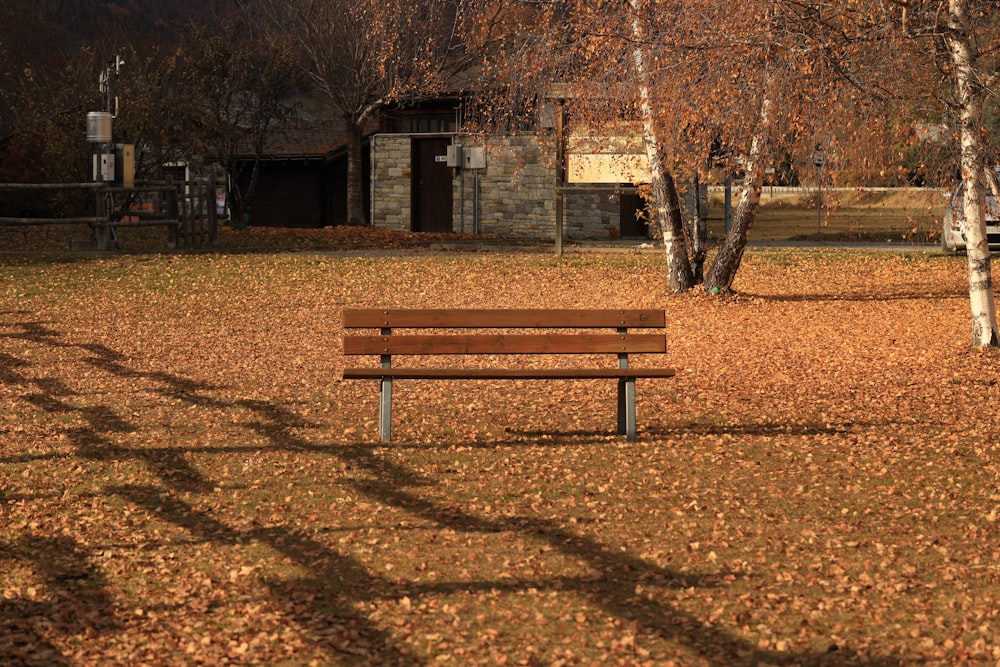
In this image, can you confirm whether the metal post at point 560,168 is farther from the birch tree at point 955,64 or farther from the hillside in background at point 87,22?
the hillside in background at point 87,22

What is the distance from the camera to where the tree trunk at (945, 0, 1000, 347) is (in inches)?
468

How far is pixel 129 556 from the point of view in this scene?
6391 mm

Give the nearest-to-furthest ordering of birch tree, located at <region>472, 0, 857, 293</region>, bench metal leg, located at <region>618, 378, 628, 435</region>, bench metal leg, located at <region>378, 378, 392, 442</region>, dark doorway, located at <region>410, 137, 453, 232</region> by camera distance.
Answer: bench metal leg, located at <region>378, 378, 392, 442</region>
bench metal leg, located at <region>618, 378, 628, 435</region>
birch tree, located at <region>472, 0, 857, 293</region>
dark doorway, located at <region>410, 137, 453, 232</region>

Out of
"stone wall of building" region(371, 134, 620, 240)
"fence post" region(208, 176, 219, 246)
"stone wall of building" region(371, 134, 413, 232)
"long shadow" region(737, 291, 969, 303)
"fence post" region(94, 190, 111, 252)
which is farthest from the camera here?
"stone wall of building" region(371, 134, 413, 232)

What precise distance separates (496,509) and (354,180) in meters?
30.3

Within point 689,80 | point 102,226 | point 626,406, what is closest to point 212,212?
point 102,226

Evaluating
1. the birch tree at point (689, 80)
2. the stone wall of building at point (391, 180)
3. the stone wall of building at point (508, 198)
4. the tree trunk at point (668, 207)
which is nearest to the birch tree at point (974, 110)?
the birch tree at point (689, 80)

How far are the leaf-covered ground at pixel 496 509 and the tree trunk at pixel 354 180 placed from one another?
2219 cm

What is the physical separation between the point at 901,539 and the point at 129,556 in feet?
12.3

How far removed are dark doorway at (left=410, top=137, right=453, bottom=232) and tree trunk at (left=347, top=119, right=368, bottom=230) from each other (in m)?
1.60

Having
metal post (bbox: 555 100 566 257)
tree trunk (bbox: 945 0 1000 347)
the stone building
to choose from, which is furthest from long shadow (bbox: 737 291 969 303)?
the stone building

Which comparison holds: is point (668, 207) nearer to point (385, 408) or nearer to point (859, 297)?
point (859, 297)

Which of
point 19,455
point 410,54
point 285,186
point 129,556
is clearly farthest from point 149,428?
point 285,186

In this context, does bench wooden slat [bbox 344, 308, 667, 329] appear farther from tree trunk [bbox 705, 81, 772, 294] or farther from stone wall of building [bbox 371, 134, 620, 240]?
stone wall of building [bbox 371, 134, 620, 240]
